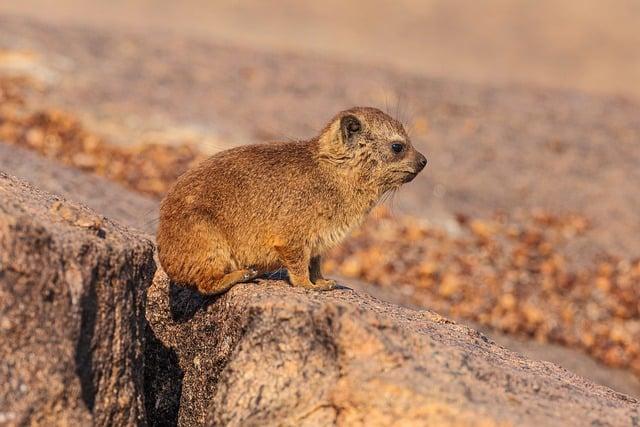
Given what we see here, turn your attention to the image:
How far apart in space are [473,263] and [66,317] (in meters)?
8.43

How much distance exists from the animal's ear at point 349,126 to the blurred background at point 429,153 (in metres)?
1.95

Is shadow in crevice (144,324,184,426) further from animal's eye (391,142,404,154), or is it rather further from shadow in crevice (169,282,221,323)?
animal's eye (391,142,404,154)

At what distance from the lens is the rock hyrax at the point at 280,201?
19.7 feet

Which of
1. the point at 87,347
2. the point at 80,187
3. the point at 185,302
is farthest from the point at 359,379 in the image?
the point at 80,187

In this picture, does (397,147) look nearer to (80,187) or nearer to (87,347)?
(87,347)

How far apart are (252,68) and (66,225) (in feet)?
43.4

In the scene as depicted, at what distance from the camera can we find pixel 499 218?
46.0ft

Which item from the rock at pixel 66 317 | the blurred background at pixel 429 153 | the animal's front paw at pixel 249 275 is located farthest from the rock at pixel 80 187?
the rock at pixel 66 317

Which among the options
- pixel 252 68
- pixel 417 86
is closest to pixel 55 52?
pixel 252 68

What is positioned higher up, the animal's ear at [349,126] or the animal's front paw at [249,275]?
the animal's ear at [349,126]

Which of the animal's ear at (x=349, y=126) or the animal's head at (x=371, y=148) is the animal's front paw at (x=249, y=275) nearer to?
the animal's head at (x=371, y=148)

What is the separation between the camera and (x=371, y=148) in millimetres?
6793

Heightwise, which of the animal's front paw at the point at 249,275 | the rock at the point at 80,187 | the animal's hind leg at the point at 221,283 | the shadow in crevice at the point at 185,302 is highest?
the animal's front paw at the point at 249,275

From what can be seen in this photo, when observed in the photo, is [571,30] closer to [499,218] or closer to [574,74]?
[574,74]
